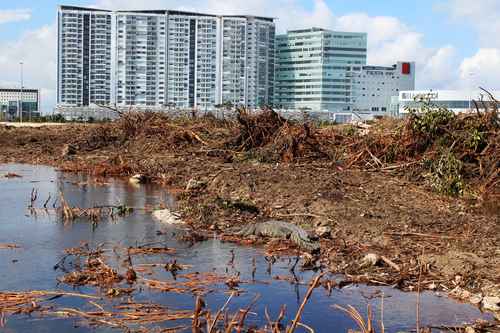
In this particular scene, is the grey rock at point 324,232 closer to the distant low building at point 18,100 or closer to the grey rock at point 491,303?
the grey rock at point 491,303

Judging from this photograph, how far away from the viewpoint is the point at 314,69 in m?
120

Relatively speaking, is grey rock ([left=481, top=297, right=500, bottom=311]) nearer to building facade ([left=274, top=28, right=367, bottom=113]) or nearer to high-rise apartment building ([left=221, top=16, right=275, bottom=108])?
high-rise apartment building ([left=221, top=16, right=275, bottom=108])

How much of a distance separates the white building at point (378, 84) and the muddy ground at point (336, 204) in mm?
103719

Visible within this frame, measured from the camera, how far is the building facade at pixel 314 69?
11919cm

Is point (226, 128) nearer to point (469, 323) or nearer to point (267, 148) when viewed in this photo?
point (267, 148)

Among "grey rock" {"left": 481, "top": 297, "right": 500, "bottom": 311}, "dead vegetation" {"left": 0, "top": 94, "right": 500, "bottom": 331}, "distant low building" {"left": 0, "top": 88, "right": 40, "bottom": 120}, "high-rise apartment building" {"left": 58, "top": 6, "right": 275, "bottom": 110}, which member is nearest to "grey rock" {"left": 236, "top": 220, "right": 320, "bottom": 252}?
"dead vegetation" {"left": 0, "top": 94, "right": 500, "bottom": 331}

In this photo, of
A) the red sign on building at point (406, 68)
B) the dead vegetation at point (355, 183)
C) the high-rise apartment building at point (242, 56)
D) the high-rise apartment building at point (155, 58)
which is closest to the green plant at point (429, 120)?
the dead vegetation at point (355, 183)

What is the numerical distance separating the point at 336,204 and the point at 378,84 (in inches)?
4716

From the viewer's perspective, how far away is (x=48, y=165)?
66.7ft

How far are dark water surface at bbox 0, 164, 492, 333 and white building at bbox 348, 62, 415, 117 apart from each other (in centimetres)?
11104

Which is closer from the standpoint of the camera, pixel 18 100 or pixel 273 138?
pixel 273 138

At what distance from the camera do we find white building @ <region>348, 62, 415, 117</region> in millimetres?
123500

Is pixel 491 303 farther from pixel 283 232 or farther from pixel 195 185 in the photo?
pixel 195 185

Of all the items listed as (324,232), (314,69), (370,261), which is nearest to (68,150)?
(324,232)
